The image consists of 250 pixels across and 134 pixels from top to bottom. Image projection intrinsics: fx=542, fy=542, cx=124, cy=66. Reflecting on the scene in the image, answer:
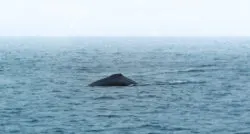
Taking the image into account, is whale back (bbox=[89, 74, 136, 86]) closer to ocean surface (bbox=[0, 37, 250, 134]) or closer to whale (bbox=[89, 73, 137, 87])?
whale (bbox=[89, 73, 137, 87])

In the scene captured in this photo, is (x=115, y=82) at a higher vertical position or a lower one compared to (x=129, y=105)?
higher

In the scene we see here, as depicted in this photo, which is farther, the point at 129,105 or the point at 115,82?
the point at 115,82

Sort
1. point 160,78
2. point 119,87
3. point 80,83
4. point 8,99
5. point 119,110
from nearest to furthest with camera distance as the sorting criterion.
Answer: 1. point 119,110
2. point 8,99
3. point 119,87
4. point 80,83
5. point 160,78

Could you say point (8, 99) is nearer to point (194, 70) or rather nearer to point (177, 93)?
point (177, 93)

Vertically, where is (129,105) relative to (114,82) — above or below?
below

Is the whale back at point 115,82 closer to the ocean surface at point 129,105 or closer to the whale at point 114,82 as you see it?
the whale at point 114,82

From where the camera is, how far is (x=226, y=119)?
39.4 meters

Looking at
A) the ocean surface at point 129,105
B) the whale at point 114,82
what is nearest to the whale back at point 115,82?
the whale at point 114,82

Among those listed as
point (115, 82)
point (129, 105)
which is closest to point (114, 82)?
point (115, 82)

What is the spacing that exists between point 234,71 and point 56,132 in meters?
49.7

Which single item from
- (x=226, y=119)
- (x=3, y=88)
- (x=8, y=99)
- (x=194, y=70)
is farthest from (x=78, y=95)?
(x=194, y=70)

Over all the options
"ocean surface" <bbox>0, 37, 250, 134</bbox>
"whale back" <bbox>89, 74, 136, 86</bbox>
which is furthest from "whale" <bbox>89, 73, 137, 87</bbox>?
"ocean surface" <bbox>0, 37, 250, 134</bbox>

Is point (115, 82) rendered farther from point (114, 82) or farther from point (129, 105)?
point (129, 105)

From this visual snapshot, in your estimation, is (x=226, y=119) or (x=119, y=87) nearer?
(x=226, y=119)
